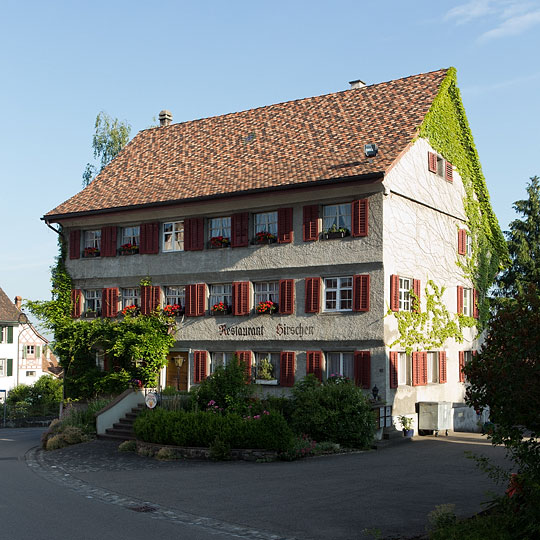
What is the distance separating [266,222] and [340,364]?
5.56 meters

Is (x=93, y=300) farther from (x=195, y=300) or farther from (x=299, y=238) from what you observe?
(x=299, y=238)

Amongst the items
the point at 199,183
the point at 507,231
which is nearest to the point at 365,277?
the point at 199,183

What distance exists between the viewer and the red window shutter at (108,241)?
93.8ft

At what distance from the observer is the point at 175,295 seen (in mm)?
27375

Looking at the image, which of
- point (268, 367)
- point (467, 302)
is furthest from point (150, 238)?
point (467, 302)

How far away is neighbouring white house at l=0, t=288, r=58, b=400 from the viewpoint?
55.5m

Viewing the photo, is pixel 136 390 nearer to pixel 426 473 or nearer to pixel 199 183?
pixel 199 183

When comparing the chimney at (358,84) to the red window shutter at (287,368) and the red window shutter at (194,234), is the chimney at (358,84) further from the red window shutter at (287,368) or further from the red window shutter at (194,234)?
the red window shutter at (287,368)

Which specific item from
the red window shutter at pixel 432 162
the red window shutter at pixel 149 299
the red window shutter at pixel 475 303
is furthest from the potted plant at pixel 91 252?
the red window shutter at pixel 475 303

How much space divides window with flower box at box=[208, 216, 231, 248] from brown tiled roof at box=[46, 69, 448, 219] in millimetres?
1231

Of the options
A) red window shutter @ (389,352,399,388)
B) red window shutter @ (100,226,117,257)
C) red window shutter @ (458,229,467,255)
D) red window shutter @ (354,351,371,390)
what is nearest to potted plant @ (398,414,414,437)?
red window shutter @ (389,352,399,388)

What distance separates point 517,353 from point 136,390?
18869 millimetres

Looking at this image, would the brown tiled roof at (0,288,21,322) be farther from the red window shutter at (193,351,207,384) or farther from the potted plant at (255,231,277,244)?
the potted plant at (255,231,277,244)

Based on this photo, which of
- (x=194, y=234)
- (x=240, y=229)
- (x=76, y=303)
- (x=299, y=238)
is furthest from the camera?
(x=76, y=303)
